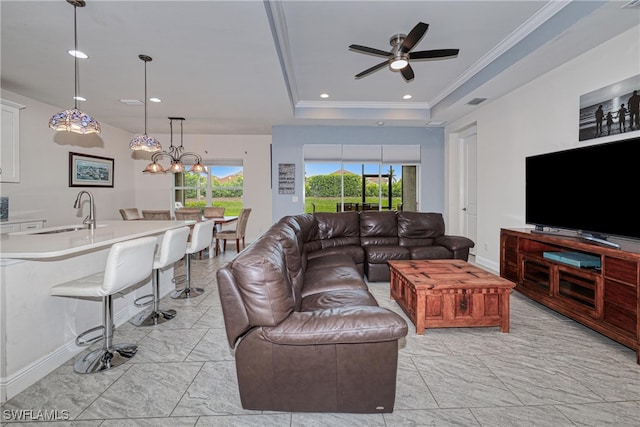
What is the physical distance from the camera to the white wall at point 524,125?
9.62 ft

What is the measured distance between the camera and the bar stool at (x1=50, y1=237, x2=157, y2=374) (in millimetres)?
1912

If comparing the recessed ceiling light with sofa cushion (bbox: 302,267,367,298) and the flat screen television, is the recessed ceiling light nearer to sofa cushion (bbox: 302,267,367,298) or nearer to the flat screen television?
sofa cushion (bbox: 302,267,367,298)

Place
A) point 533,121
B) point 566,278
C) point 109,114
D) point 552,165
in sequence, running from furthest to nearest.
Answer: point 109,114 → point 533,121 → point 552,165 → point 566,278

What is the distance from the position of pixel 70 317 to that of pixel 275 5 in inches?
126

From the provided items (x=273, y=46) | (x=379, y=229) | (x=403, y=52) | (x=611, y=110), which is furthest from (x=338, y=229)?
(x=611, y=110)

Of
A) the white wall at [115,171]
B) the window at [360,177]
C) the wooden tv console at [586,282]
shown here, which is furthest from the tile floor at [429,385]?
the window at [360,177]

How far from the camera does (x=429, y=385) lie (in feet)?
6.28

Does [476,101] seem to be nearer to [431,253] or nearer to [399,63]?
[399,63]

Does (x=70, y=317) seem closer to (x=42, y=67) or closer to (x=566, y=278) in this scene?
(x=42, y=67)

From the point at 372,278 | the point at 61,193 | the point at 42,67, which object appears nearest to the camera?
the point at 42,67

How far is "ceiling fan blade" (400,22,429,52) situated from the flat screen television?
1.90 meters

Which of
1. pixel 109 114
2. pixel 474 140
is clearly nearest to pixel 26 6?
pixel 109 114

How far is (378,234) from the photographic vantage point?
4.76 m

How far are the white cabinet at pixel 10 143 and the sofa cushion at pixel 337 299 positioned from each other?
471cm
